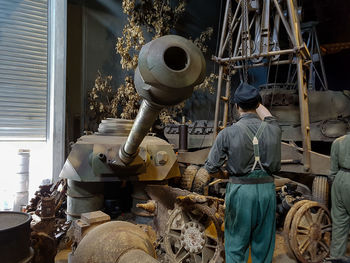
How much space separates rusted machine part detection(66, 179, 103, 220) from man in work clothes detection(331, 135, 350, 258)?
3.53m

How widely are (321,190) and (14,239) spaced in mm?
4627

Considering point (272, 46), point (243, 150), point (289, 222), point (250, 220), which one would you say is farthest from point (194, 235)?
point (272, 46)

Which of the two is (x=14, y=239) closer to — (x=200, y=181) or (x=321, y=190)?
(x=200, y=181)

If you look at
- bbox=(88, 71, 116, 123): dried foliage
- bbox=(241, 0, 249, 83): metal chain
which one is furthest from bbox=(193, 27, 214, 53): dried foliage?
bbox=(241, 0, 249, 83): metal chain

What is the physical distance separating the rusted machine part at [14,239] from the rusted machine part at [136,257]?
1.04 m

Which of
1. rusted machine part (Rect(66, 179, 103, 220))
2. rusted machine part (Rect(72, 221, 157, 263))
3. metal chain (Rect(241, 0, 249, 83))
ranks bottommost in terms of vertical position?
rusted machine part (Rect(66, 179, 103, 220))

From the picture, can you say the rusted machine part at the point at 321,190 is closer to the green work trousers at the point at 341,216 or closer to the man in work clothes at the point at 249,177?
the green work trousers at the point at 341,216

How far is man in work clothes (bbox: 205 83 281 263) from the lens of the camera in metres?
2.92

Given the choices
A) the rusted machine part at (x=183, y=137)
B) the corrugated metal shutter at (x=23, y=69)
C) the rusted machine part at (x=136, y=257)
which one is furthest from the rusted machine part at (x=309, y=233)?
the corrugated metal shutter at (x=23, y=69)

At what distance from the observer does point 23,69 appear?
6.46m

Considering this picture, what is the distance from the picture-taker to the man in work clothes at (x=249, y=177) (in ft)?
9.59

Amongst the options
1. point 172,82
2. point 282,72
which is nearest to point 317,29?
point 282,72

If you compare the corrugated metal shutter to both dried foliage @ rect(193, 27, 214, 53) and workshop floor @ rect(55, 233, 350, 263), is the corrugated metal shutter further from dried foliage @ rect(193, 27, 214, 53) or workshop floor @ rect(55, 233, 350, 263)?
dried foliage @ rect(193, 27, 214, 53)

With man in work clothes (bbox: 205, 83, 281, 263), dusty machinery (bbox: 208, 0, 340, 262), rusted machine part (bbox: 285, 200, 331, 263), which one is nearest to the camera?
man in work clothes (bbox: 205, 83, 281, 263)
